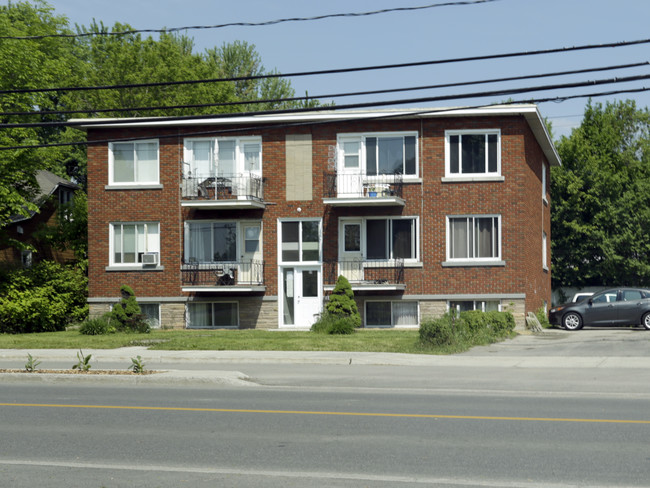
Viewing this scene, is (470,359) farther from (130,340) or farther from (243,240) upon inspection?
(243,240)

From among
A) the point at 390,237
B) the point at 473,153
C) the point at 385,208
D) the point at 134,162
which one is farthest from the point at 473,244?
the point at 134,162

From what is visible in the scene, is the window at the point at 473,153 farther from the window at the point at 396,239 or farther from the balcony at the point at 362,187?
the window at the point at 396,239

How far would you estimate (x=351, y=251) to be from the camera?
30.9m

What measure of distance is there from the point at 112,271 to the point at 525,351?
16954 mm

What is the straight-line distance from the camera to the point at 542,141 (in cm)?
3447

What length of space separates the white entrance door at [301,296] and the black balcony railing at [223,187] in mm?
3096

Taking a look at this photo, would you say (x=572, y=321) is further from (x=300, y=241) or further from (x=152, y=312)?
(x=152, y=312)

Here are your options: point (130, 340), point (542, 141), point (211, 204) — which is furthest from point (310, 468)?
point (542, 141)

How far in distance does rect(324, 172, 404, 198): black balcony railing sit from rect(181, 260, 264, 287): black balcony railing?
386 centimetres

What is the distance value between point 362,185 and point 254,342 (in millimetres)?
9122

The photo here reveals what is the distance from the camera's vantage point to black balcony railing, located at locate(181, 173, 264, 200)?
101 feet

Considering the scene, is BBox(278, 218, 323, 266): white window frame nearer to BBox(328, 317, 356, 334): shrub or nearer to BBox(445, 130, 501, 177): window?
BBox(328, 317, 356, 334): shrub

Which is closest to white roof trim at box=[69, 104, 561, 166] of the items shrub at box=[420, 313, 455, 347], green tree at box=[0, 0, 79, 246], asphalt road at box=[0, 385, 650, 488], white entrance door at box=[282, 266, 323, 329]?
green tree at box=[0, 0, 79, 246]

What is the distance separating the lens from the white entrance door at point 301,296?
3120 centimetres
